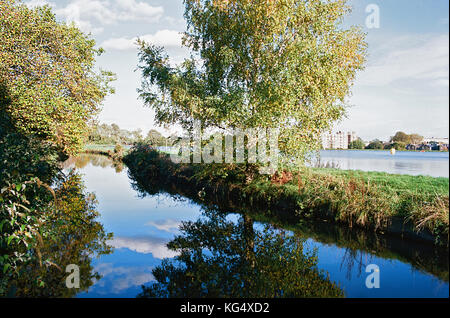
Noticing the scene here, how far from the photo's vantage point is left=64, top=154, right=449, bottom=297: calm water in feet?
15.2

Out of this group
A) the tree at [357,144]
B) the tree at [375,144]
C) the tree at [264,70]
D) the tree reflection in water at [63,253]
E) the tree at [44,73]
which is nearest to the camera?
the tree reflection in water at [63,253]

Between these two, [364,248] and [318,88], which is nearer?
[364,248]

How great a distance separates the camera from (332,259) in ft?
19.6

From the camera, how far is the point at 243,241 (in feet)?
23.0

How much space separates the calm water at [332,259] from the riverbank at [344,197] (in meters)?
0.54

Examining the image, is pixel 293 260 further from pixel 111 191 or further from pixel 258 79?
pixel 111 191

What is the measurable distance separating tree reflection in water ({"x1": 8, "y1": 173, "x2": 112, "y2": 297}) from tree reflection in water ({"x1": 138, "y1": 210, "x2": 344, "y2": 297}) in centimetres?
132

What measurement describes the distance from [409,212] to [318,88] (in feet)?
16.4

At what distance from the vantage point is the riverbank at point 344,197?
6.55 metres

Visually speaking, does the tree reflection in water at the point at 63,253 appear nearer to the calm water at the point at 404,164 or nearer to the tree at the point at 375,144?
the calm water at the point at 404,164

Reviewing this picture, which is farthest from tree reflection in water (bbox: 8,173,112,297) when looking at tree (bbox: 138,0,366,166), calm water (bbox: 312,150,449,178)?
calm water (bbox: 312,150,449,178)

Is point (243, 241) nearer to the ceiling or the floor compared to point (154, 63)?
nearer to the floor

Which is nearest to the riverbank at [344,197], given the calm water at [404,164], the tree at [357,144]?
the calm water at [404,164]
